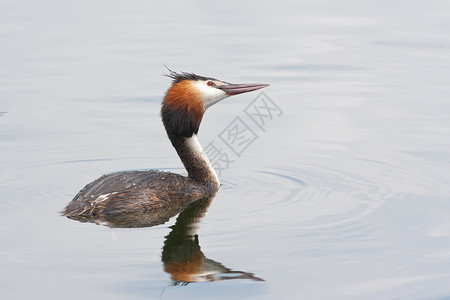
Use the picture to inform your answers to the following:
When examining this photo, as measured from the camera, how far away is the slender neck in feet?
29.1

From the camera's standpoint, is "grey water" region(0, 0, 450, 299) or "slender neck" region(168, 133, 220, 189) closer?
"grey water" region(0, 0, 450, 299)

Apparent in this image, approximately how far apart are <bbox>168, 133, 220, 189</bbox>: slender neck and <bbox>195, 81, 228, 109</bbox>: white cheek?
1.25ft

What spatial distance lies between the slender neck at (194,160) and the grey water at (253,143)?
20cm

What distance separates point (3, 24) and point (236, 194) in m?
10.1

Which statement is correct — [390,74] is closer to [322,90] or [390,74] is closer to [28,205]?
[322,90]

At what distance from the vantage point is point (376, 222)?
24.3ft

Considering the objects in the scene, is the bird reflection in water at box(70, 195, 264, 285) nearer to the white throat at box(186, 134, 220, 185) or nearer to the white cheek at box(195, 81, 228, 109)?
the white throat at box(186, 134, 220, 185)

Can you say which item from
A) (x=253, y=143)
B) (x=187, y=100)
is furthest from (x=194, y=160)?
(x=253, y=143)

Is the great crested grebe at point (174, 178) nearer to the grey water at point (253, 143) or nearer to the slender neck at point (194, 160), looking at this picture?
the slender neck at point (194, 160)

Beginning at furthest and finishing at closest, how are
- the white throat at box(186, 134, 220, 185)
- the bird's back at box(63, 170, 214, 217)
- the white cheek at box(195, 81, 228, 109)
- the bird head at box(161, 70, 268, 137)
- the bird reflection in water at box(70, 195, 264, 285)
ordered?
1. the white throat at box(186, 134, 220, 185)
2. the white cheek at box(195, 81, 228, 109)
3. the bird head at box(161, 70, 268, 137)
4. the bird's back at box(63, 170, 214, 217)
5. the bird reflection in water at box(70, 195, 264, 285)

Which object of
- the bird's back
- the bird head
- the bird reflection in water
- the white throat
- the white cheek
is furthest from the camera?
the white throat

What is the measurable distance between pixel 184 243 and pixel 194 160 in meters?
1.87

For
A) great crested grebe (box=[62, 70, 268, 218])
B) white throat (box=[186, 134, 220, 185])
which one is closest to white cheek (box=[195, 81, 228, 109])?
great crested grebe (box=[62, 70, 268, 218])

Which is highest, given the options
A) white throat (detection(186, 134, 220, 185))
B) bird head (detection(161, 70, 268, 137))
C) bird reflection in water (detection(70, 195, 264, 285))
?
bird head (detection(161, 70, 268, 137))
